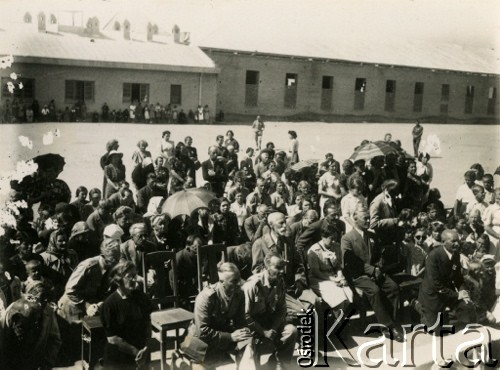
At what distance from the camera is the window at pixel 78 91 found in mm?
7777

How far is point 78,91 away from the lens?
7918 millimetres

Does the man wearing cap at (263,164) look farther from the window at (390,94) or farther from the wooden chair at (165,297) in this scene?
the wooden chair at (165,297)

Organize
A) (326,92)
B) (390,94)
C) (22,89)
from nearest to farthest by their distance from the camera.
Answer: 1. (22,89)
2. (390,94)
3. (326,92)

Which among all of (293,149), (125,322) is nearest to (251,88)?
(293,149)

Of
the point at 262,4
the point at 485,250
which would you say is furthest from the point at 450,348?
the point at 262,4

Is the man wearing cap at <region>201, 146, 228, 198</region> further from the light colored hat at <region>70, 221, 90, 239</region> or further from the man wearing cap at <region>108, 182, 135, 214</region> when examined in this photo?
the light colored hat at <region>70, 221, 90, 239</region>

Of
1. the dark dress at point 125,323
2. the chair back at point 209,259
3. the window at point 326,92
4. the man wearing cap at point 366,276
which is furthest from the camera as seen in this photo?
the window at point 326,92

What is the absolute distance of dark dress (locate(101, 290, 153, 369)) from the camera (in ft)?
14.8

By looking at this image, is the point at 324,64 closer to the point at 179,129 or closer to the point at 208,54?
the point at 208,54

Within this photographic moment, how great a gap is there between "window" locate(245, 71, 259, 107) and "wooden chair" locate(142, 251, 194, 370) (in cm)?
471

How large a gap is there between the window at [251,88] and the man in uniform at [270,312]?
4986 mm

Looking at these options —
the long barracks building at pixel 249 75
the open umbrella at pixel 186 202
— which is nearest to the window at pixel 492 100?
the long barracks building at pixel 249 75

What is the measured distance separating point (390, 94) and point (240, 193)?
4.03 m

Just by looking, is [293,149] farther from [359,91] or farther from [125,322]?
[125,322]
